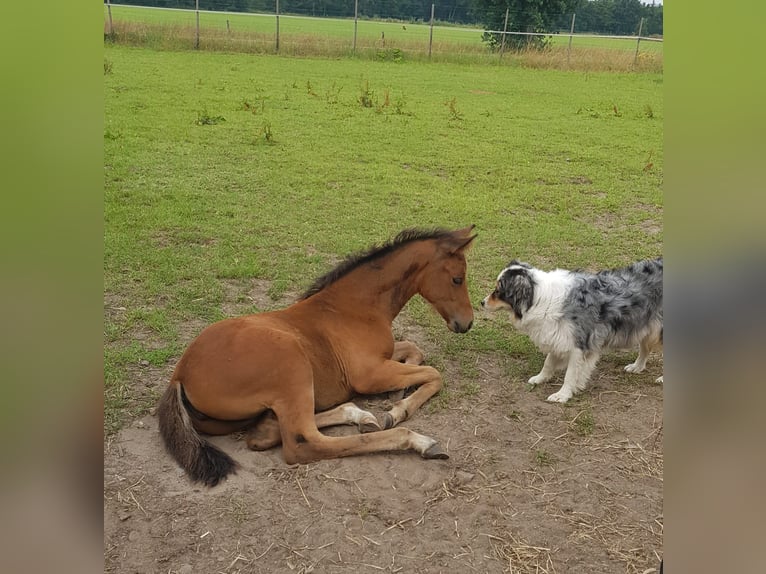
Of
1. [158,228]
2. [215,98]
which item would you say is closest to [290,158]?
[158,228]

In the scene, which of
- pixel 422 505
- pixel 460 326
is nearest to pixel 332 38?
pixel 460 326

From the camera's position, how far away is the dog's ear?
4.65 metres

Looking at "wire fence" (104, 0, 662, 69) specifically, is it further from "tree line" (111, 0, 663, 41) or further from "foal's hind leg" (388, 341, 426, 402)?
"foal's hind leg" (388, 341, 426, 402)

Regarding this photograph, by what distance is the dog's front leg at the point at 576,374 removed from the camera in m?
4.57

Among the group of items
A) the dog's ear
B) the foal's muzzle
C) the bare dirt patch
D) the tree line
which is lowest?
the bare dirt patch

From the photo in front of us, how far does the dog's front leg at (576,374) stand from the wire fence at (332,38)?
19226mm

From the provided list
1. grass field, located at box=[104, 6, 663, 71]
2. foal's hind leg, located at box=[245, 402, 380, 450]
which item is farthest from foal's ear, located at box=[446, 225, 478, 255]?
grass field, located at box=[104, 6, 663, 71]

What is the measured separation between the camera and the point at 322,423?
13.5ft

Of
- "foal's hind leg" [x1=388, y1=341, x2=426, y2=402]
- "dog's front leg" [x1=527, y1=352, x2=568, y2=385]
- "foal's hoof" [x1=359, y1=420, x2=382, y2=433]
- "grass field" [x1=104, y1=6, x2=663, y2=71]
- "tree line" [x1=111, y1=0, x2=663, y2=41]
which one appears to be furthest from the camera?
"tree line" [x1=111, y1=0, x2=663, y2=41]

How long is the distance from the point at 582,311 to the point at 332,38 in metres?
21.0

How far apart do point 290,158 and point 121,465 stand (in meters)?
7.75

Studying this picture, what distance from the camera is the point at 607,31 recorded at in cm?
3103

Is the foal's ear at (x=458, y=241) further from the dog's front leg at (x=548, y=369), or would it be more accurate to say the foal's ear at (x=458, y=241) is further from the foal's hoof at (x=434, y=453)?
the foal's hoof at (x=434, y=453)
